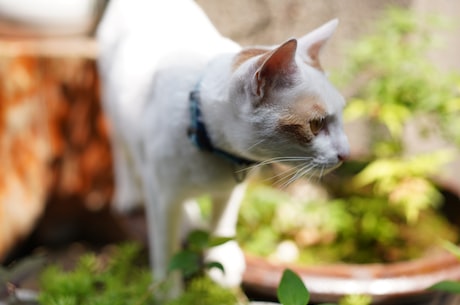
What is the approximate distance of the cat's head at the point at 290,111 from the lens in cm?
63

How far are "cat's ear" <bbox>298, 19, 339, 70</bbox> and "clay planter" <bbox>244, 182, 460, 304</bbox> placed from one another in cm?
39

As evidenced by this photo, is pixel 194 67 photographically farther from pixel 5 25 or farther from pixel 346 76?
pixel 5 25

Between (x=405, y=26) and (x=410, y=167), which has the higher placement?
(x=405, y=26)

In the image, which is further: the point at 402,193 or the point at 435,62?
the point at 435,62

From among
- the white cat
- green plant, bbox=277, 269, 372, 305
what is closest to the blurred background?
the white cat

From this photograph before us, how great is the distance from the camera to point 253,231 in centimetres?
120

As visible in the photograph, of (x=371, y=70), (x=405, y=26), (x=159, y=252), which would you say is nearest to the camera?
(x=159, y=252)

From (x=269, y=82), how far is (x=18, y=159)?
878mm

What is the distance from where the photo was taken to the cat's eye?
0.65 m

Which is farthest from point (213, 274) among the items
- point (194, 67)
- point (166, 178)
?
point (194, 67)

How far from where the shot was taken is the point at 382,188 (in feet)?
3.83

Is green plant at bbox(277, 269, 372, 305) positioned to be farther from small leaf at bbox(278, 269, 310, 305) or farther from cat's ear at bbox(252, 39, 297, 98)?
cat's ear at bbox(252, 39, 297, 98)

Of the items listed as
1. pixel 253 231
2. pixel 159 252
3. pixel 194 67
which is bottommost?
pixel 253 231

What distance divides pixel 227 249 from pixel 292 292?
40 cm
